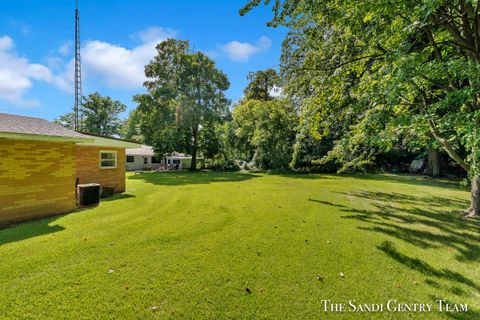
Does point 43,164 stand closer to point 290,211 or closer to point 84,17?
point 290,211

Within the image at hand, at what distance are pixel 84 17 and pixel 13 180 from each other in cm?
1342

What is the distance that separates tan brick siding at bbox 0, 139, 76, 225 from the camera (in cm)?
568

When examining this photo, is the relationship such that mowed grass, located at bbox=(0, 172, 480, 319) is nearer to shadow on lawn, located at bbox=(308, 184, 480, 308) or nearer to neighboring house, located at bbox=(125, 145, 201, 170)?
shadow on lawn, located at bbox=(308, 184, 480, 308)

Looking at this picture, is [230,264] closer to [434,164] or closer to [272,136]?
[272,136]

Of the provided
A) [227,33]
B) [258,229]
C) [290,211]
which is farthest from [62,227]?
[227,33]

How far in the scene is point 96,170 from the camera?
10.1 metres

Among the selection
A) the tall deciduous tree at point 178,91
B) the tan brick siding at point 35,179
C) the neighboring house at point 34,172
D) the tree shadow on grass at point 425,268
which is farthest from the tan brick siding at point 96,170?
the tall deciduous tree at point 178,91

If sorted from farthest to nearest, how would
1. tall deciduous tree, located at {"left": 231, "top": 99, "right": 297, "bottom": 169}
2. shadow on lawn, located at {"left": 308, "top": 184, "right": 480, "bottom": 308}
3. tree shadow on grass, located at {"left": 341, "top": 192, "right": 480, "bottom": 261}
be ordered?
tall deciduous tree, located at {"left": 231, "top": 99, "right": 297, "bottom": 169} → tree shadow on grass, located at {"left": 341, "top": 192, "right": 480, "bottom": 261} → shadow on lawn, located at {"left": 308, "top": 184, "right": 480, "bottom": 308}

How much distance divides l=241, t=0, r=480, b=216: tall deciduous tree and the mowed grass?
2099 mm

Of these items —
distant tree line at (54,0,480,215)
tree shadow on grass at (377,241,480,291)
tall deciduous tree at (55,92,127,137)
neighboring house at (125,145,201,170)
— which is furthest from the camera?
tall deciduous tree at (55,92,127,137)

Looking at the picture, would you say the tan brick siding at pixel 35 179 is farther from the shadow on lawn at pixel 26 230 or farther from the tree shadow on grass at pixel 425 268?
the tree shadow on grass at pixel 425 268

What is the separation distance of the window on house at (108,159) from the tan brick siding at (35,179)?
3522 millimetres

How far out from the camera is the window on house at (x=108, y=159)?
410 inches

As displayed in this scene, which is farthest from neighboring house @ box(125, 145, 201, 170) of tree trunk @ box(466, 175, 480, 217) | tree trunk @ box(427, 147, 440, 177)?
tree trunk @ box(427, 147, 440, 177)
